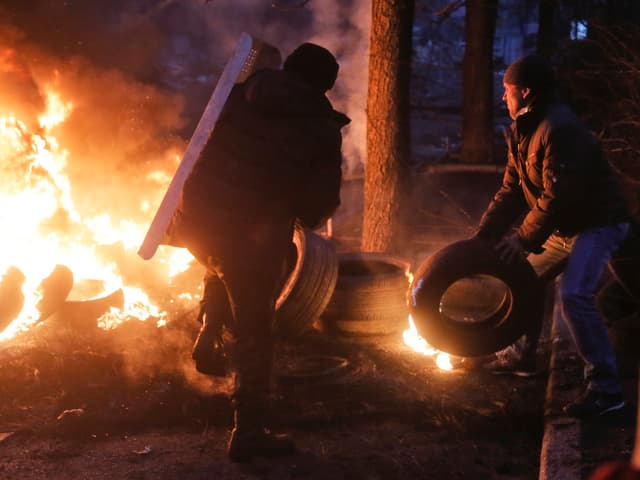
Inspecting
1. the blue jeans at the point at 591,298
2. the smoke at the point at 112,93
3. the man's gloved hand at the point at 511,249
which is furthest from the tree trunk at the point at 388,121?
the blue jeans at the point at 591,298

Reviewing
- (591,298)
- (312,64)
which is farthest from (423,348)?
(312,64)

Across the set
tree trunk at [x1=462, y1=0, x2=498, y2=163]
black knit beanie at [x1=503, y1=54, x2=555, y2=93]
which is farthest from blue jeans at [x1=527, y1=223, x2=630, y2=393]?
tree trunk at [x1=462, y1=0, x2=498, y2=163]

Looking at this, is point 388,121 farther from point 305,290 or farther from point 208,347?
point 208,347

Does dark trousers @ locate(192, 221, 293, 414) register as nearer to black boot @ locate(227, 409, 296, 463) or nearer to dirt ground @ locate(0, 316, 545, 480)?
black boot @ locate(227, 409, 296, 463)

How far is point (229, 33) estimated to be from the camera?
1953 cm

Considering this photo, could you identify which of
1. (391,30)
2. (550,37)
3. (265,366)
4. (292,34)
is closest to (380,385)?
(265,366)

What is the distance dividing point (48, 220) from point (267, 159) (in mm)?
5593

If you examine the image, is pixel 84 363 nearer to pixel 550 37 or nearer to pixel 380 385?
pixel 380 385

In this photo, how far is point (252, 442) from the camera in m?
4.70

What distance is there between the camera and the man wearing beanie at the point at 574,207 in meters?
4.86

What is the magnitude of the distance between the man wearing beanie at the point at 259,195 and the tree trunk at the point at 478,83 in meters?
11.2

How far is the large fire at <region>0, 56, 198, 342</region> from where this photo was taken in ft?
28.4

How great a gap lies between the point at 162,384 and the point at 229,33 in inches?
596

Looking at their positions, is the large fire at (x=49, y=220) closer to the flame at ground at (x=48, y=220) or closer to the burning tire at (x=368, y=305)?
the flame at ground at (x=48, y=220)
